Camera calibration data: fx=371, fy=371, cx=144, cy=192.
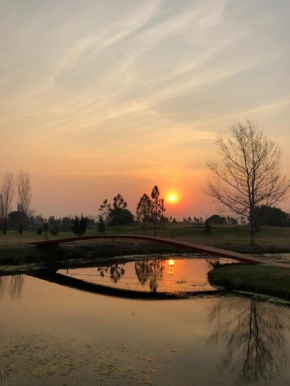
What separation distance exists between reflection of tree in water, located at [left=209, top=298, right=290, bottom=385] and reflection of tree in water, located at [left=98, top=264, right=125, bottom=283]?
7671 millimetres

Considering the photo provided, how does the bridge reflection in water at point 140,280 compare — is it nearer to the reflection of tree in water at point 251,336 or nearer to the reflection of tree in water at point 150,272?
the reflection of tree in water at point 150,272

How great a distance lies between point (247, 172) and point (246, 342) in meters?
27.9

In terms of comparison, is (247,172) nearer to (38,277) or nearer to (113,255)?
(113,255)

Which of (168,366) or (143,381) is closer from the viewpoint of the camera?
(143,381)

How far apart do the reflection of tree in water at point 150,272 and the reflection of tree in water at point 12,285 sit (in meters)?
5.54

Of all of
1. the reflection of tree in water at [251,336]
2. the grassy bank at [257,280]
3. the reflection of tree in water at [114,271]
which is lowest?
the reflection of tree in water at [251,336]

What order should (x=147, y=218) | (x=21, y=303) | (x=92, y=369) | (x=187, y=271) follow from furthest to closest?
(x=147, y=218) → (x=187, y=271) → (x=21, y=303) → (x=92, y=369)

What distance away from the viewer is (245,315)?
11289 millimetres

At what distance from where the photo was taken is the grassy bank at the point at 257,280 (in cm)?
1411

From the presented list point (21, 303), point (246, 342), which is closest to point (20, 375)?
point (246, 342)

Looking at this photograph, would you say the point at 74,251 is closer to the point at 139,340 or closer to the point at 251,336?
the point at 139,340

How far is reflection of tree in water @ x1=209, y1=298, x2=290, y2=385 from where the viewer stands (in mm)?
7137

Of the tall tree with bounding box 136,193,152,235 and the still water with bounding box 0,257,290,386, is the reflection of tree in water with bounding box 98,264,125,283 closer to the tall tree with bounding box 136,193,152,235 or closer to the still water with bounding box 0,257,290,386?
the still water with bounding box 0,257,290,386

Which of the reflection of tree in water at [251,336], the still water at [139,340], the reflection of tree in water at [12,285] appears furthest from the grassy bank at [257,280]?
the reflection of tree in water at [12,285]
